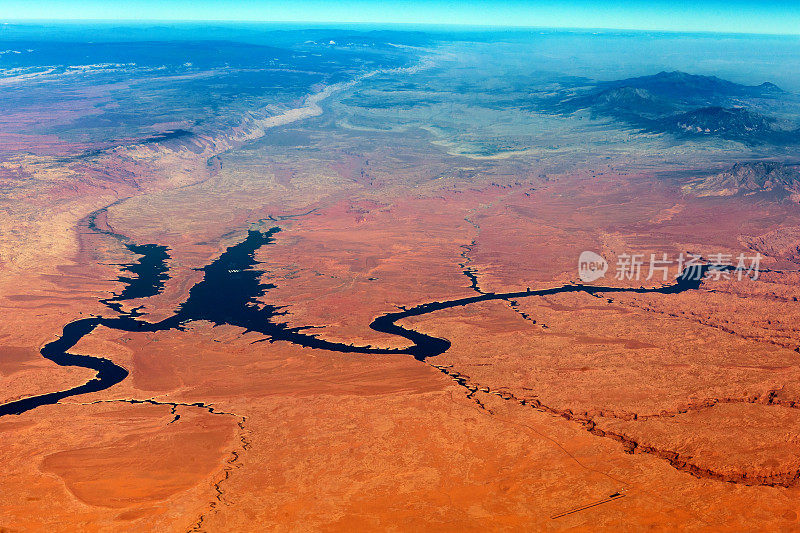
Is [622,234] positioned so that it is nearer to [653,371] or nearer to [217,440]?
[653,371]

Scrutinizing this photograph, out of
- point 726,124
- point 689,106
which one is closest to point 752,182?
point 726,124

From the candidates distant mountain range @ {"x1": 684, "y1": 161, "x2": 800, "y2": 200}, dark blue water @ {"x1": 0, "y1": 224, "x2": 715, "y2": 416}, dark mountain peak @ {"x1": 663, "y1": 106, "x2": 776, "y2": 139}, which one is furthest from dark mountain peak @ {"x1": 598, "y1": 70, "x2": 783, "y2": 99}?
dark blue water @ {"x1": 0, "y1": 224, "x2": 715, "y2": 416}

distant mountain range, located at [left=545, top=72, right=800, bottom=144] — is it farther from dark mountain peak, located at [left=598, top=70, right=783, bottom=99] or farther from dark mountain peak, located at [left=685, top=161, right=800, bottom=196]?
dark mountain peak, located at [left=685, top=161, right=800, bottom=196]

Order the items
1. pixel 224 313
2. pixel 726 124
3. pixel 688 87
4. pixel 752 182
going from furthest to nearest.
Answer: pixel 688 87
pixel 726 124
pixel 752 182
pixel 224 313

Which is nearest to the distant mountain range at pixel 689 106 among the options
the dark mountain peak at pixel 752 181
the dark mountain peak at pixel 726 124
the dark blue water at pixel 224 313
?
the dark mountain peak at pixel 726 124

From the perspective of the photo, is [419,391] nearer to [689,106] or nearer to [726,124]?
[726,124]

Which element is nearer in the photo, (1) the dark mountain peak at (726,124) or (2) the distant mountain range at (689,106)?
(1) the dark mountain peak at (726,124)

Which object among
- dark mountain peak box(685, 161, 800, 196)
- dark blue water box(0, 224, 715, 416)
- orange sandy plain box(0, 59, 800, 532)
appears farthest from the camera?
dark mountain peak box(685, 161, 800, 196)

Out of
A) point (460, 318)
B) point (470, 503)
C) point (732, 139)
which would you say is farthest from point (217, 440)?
point (732, 139)

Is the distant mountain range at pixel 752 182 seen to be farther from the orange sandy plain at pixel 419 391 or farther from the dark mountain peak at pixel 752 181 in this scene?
the orange sandy plain at pixel 419 391
